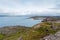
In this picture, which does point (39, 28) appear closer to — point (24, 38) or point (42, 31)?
point (42, 31)

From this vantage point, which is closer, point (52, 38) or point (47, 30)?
point (52, 38)

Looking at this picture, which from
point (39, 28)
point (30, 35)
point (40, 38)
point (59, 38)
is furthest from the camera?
point (39, 28)

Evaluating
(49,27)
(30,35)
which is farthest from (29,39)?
(49,27)

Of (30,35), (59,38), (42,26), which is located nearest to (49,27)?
(42,26)

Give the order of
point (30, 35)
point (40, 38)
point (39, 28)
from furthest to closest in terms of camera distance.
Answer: point (39, 28) < point (30, 35) < point (40, 38)

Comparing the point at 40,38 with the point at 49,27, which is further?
the point at 49,27

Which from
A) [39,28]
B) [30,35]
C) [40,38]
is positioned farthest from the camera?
[39,28]

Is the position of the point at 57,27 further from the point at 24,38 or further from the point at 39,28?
the point at 24,38

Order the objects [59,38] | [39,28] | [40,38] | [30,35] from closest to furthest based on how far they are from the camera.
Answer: [59,38], [40,38], [30,35], [39,28]
